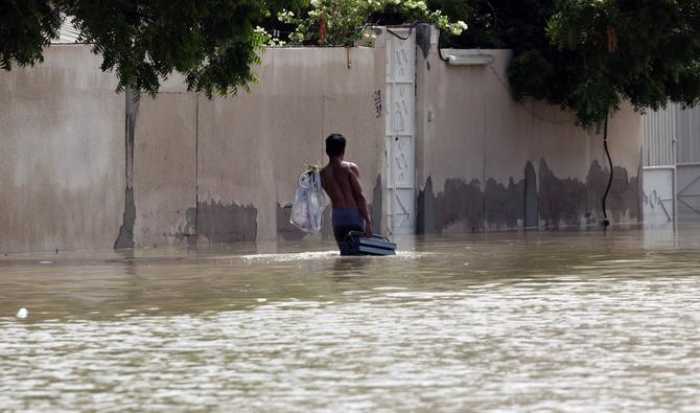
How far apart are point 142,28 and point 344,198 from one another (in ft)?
10.1

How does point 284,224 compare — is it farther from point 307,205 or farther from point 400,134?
point 307,205

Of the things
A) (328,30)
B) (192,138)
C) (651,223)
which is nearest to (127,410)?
(192,138)

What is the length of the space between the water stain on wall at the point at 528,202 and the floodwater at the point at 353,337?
10.0m

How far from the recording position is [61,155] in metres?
22.8

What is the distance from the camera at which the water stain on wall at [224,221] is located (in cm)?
2478

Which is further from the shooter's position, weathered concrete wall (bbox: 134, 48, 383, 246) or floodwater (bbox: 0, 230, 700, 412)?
weathered concrete wall (bbox: 134, 48, 383, 246)

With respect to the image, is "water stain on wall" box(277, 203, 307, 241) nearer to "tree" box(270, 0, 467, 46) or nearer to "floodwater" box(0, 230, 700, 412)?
"tree" box(270, 0, 467, 46)

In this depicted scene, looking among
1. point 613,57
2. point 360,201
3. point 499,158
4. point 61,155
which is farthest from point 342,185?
point 499,158

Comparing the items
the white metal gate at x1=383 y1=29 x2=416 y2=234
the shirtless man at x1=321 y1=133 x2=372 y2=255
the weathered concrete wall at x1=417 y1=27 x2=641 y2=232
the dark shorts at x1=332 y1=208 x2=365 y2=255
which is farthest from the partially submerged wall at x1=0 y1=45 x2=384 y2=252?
the dark shorts at x1=332 y1=208 x2=365 y2=255

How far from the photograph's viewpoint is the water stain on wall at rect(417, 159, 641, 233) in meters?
28.8

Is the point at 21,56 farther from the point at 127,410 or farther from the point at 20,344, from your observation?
the point at 127,410

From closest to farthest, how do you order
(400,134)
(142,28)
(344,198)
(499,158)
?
(142,28), (344,198), (400,134), (499,158)

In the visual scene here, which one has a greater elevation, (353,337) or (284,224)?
(284,224)

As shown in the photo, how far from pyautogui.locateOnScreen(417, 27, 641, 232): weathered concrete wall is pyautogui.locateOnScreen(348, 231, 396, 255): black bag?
8.30 metres
